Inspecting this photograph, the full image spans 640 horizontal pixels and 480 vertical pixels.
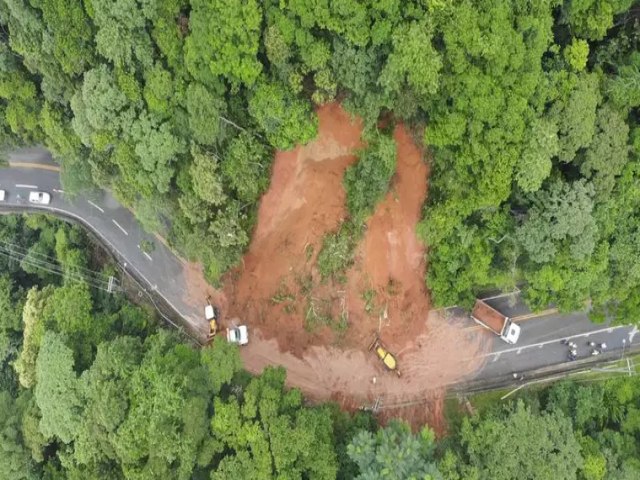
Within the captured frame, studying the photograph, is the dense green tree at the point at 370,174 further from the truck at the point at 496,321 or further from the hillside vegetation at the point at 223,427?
the hillside vegetation at the point at 223,427

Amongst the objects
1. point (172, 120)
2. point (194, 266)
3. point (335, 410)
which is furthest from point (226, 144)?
point (335, 410)

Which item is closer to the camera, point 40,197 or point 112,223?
point 112,223

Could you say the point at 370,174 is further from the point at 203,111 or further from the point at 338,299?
the point at 203,111

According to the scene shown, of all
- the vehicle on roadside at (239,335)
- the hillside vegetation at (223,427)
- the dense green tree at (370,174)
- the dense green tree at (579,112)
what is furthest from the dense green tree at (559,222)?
the vehicle on roadside at (239,335)

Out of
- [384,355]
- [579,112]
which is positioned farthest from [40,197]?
[579,112]

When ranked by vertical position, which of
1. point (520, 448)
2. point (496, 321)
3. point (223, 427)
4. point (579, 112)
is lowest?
point (520, 448)
